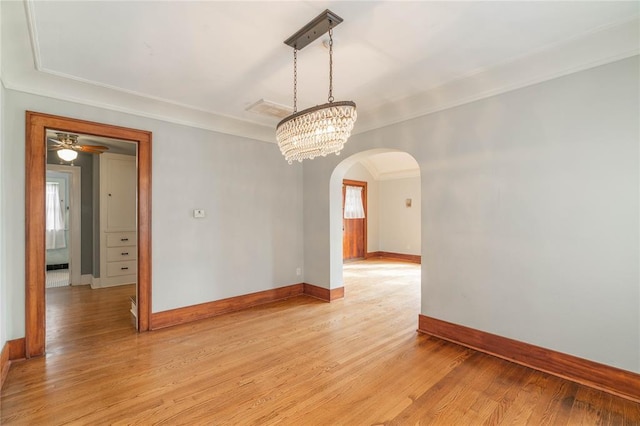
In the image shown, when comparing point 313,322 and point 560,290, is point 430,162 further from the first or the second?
point 313,322

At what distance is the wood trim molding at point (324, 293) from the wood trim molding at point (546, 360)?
1.55 m

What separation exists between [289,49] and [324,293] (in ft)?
11.0

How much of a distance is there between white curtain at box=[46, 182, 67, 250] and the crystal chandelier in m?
8.14

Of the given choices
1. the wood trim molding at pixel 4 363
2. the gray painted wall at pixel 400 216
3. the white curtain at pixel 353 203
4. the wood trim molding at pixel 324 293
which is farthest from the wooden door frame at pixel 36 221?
the gray painted wall at pixel 400 216

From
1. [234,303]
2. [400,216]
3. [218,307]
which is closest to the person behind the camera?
[218,307]

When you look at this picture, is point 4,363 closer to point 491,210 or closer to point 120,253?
point 120,253

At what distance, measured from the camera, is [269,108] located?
337cm

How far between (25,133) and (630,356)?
5.24 m

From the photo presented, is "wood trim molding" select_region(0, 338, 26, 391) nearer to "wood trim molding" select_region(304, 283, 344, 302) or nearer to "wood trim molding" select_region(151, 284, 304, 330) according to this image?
"wood trim molding" select_region(151, 284, 304, 330)

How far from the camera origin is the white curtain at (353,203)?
8008 mm

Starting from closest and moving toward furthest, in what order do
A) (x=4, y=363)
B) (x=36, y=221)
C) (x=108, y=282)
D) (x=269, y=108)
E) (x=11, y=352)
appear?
(x=4, y=363) < (x=11, y=352) < (x=36, y=221) < (x=269, y=108) < (x=108, y=282)

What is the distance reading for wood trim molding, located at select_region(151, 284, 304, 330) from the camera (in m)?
3.37

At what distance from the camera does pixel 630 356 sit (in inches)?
81.0

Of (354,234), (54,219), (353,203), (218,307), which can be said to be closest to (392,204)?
(353,203)
